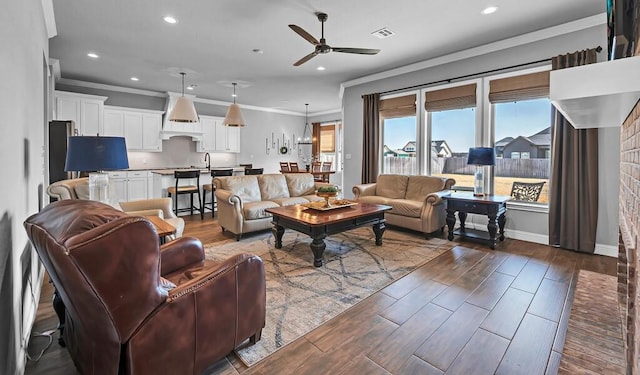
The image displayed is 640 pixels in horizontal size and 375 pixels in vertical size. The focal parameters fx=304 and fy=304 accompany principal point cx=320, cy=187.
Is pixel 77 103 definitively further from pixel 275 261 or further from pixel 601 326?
pixel 601 326

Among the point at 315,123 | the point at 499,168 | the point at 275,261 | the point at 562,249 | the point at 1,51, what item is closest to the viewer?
the point at 1,51

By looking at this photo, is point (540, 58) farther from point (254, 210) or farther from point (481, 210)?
point (254, 210)

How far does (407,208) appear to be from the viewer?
14.7 ft

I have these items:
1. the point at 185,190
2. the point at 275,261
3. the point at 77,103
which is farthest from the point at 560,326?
the point at 77,103

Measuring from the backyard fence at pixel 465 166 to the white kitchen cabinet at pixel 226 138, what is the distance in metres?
4.64

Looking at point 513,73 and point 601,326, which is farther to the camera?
point 513,73

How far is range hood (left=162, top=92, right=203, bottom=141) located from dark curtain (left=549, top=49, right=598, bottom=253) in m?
7.32

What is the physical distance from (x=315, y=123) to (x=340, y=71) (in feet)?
16.0

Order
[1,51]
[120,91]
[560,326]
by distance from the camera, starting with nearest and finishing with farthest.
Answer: [1,51], [560,326], [120,91]

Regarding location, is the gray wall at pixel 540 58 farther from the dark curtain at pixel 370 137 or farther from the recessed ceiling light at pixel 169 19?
the recessed ceiling light at pixel 169 19

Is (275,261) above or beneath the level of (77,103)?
beneath

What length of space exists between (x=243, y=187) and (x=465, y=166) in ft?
12.1

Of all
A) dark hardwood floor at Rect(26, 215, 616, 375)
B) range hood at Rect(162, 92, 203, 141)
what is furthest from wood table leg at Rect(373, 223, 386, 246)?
range hood at Rect(162, 92, 203, 141)

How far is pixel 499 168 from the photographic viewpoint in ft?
15.3
